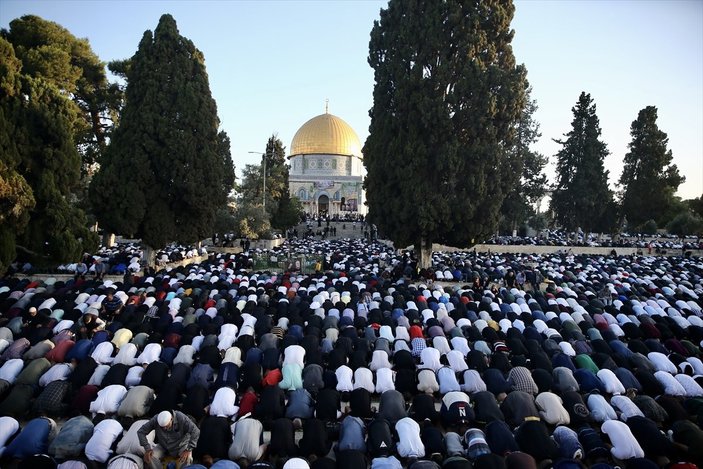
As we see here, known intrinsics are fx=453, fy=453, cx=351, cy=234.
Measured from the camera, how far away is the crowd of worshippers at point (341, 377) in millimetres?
5395

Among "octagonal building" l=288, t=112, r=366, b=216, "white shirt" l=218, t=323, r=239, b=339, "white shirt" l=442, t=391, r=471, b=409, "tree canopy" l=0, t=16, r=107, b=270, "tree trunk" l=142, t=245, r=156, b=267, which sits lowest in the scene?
"white shirt" l=442, t=391, r=471, b=409

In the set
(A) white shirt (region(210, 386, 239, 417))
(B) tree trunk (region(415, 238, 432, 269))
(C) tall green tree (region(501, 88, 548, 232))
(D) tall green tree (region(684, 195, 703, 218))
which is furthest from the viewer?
(D) tall green tree (region(684, 195, 703, 218))

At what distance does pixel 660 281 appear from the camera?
16.4m

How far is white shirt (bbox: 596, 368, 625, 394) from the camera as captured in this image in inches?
291

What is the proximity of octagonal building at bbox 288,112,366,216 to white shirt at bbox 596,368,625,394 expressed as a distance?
4757cm

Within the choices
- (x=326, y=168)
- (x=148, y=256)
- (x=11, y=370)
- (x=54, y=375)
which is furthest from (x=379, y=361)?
(x=326, y=168)

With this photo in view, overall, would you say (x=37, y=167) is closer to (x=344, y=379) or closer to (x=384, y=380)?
(x=344, y=379)

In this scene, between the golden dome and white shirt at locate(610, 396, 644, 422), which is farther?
the golden dome

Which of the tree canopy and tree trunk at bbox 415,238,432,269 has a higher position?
the tree canopy

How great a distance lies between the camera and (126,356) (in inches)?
317

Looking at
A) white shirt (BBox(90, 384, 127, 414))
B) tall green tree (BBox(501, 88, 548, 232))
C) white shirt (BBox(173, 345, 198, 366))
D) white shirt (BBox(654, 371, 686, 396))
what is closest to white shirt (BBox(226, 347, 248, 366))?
white shirt (BBox(173, 345, 198, 366))

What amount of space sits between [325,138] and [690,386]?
52.5m

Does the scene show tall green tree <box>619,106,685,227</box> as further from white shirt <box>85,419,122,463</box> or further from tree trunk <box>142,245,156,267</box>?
white shirt <box>85,419,122,463</box>

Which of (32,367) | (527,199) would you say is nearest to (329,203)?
(527,199)
